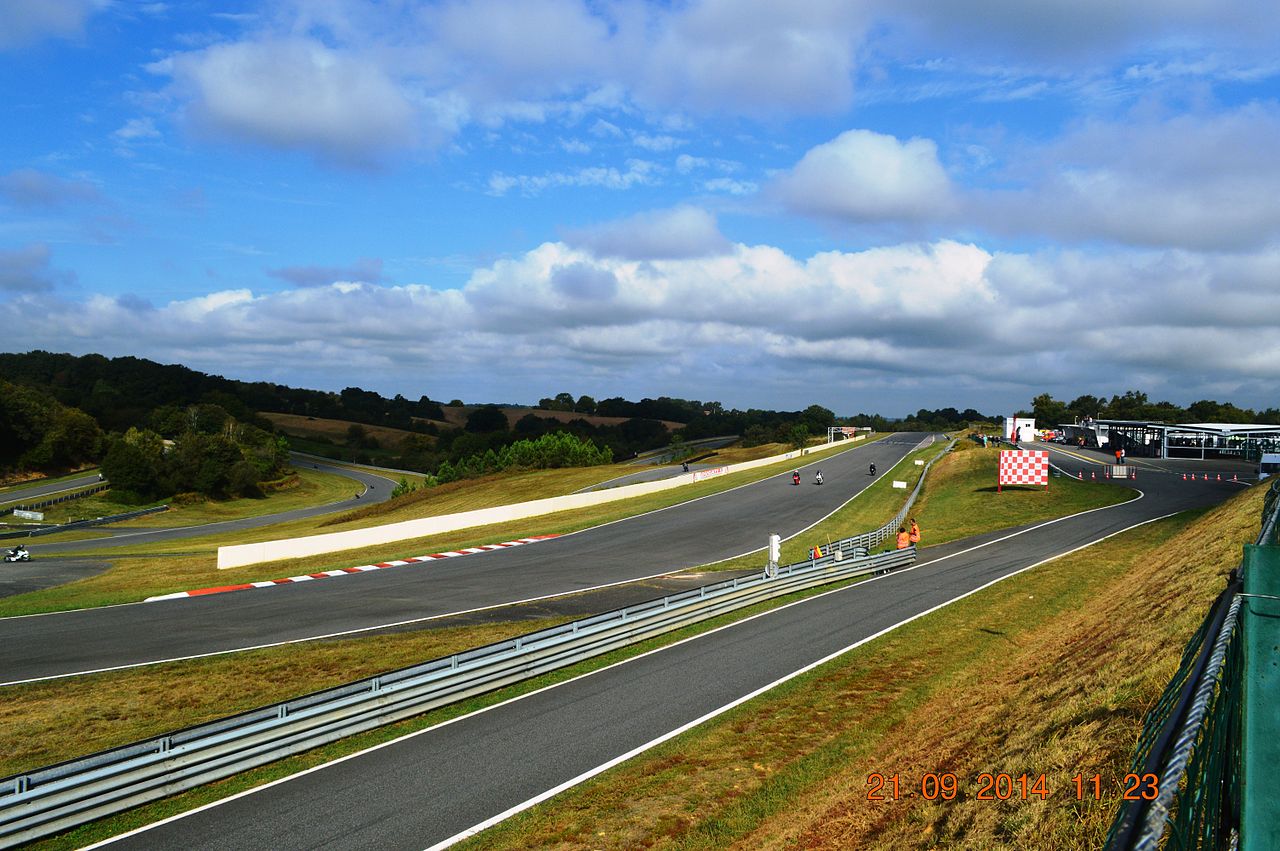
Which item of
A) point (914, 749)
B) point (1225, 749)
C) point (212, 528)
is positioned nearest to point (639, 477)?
point (212, 528)

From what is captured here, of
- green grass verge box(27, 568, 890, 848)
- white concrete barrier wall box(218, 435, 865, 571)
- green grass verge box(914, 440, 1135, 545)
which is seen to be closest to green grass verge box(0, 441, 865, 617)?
white concrete barrier wall box(218, 435, 865, 571)

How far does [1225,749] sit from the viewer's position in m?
4.35

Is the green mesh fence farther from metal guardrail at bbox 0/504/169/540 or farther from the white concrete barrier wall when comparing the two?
metal guardrail at bbox 0/504/169/540

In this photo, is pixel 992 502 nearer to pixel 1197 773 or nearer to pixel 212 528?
pixel 1197 773

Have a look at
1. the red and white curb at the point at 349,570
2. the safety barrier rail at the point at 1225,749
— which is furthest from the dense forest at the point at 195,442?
the safety barrier rail at the point at 1225,749

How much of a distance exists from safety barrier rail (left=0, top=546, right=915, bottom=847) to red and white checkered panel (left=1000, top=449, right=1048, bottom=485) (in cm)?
3707

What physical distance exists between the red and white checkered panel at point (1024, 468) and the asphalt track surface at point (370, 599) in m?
13.8

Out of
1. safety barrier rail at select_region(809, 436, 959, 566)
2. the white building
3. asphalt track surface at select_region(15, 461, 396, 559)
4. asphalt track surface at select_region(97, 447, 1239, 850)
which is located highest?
Answer: the white building

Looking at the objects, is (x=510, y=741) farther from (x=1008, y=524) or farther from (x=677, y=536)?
(x=1008, y=524)

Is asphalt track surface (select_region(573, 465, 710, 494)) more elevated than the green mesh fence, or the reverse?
the green mesh fence

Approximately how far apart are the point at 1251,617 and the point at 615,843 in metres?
7.39

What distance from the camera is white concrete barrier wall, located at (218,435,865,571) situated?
35.6m

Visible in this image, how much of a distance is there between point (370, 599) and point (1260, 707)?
2527 centimetres

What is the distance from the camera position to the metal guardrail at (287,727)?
9383 millimetres
